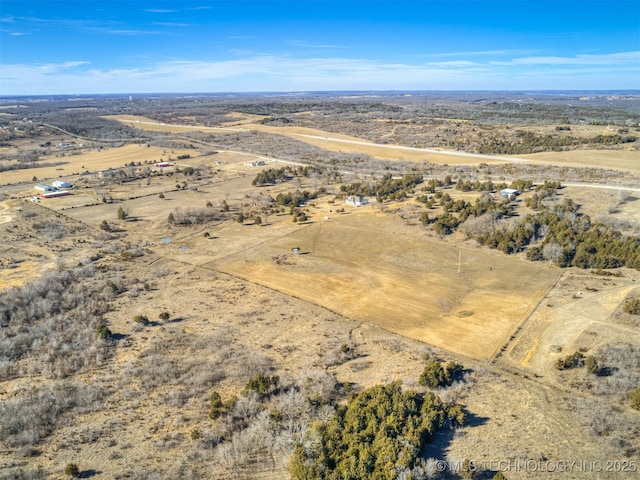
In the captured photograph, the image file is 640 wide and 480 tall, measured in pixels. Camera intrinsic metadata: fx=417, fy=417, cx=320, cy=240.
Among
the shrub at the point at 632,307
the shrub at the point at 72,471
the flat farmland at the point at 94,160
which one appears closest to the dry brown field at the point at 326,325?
the shrub at the point at 72,471

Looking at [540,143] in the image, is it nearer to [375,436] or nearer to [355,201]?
[355,201]

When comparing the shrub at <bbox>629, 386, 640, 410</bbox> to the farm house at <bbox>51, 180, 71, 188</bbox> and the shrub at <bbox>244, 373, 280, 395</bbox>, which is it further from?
the farm house at <bbox>51, 180, 71, 188</bbox>

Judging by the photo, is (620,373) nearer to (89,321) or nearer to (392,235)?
(392,235)

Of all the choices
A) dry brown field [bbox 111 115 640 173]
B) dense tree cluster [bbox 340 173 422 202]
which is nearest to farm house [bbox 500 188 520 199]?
dense tree cluster [bbox 340 173 422 202]

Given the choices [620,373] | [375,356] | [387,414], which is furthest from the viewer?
[375,356]

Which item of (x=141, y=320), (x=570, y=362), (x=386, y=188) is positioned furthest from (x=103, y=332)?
(x=386, y=188)

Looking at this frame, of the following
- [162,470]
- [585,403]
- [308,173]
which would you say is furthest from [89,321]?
[308,173]
